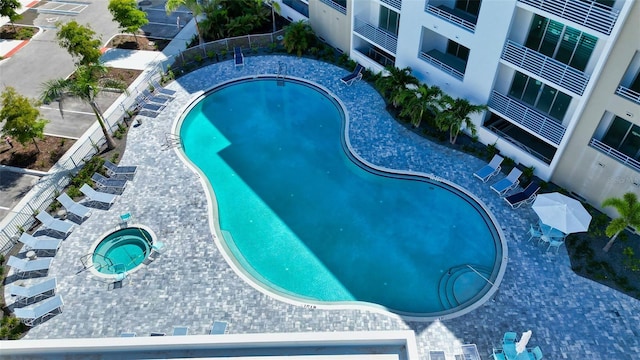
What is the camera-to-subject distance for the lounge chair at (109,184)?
2519cm

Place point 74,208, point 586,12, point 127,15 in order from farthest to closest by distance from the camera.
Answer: point 127,15
point 74,208
point 586,12

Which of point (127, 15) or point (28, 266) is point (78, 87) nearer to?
point (28, 266)

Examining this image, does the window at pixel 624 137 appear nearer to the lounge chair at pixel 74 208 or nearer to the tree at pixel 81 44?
the lounge chair at pixel 74 208

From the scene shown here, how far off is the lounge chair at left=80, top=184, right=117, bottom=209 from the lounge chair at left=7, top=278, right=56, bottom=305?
5074mm

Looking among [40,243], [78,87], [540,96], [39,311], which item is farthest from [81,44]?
[540,96]

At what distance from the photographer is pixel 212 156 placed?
2820cm

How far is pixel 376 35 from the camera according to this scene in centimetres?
3117

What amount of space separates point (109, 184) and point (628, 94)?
26157mm

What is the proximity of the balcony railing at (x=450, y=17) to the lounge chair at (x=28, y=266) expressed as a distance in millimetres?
24409

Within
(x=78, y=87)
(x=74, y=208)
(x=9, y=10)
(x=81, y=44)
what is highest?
(x=81, y=44)

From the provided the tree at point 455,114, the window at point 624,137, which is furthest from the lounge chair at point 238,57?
the window at point 624,137

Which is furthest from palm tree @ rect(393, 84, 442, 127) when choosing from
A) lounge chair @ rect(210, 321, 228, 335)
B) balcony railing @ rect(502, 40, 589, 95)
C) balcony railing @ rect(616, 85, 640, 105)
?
lounge chair @ rect(210, 321, 228, 335)

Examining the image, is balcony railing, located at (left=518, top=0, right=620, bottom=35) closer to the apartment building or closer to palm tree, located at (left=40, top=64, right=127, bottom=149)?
the apartment building

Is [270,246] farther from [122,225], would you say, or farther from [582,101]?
[582,101]
